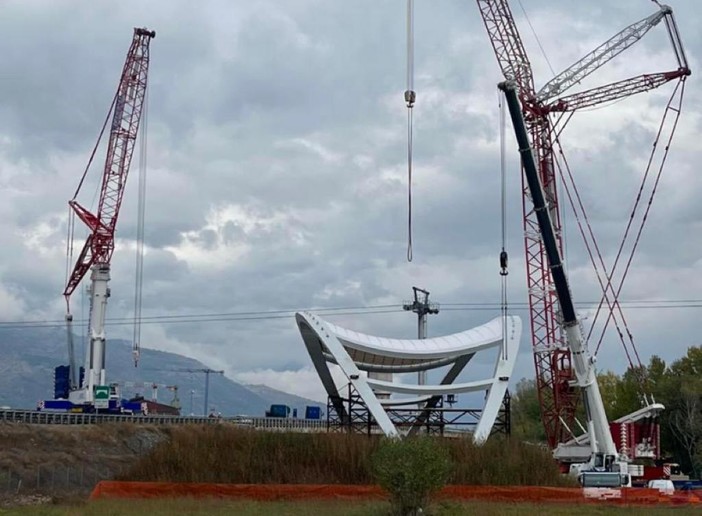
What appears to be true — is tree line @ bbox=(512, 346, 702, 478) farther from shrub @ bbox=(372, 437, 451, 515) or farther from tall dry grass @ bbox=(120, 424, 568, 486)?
shrub @ bbox=(372, 437, 451, 515)

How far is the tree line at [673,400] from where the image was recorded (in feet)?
326

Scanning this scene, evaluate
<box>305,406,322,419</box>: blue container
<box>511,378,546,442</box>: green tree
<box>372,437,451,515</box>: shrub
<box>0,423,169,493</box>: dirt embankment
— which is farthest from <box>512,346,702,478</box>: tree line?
<box>372,437,451,515</box>: shrub

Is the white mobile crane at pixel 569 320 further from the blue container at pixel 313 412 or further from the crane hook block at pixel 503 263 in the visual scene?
the blue container at pixel 313 412

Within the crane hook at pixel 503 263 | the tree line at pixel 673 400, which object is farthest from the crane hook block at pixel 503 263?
the tree line at pixel 673 400

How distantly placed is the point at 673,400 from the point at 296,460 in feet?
165

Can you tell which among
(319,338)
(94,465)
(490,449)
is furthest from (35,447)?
(490,449)

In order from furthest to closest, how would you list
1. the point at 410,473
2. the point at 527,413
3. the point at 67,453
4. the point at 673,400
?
the point at 527,413, the point at 673,400, the point at 67,453, the point at 410,473

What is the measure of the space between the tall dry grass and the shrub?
18446mm

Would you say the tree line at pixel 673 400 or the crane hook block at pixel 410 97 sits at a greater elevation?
the crane hook block at pixel 410 97

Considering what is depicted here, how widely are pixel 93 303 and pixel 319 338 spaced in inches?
1320

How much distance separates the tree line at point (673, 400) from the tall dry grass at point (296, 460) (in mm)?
23818

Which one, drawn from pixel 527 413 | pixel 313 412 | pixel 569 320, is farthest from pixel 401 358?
pixel 527 413

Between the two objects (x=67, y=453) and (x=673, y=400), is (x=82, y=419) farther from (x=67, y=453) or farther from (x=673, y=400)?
(x=673, y=400)

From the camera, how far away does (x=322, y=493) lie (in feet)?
173
